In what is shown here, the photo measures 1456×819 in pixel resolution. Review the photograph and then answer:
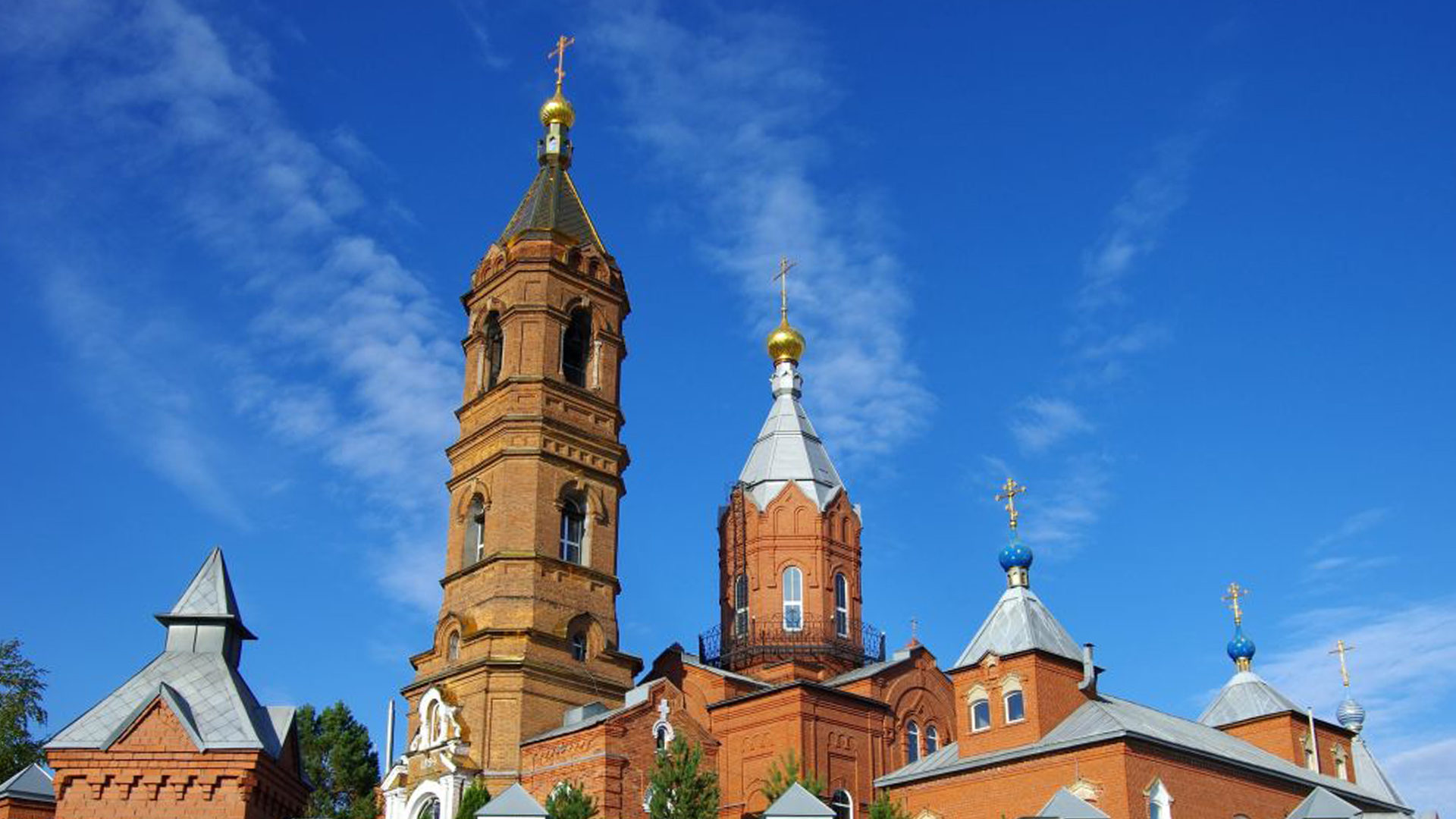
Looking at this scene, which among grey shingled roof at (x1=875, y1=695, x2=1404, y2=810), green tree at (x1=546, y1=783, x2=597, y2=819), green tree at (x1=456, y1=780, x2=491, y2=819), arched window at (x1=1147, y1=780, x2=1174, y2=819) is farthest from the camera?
grey shingled roof at (x1=875, y1=695, x2=1404, y2=810)

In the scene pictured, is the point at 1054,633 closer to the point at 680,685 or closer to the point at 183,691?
the point at 680,685

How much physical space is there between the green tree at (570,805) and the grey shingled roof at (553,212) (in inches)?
604

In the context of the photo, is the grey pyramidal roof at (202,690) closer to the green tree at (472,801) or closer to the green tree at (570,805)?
the green tree at (472,801)

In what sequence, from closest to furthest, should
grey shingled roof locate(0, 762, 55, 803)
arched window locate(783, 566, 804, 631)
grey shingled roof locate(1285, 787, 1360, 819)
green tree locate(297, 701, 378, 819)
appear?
grey shingled roof locate(1285, 787, 1360, 819)
grey shingled roof locate(0, 762, 55, 803)
arched window locate(783, 566, 804, 631)
green tree locate(297, 701, 378, 819)

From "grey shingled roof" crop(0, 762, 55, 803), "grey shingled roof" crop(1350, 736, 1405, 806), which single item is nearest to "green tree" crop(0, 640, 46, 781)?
"grey shingled roof" crop(0, 762, 55, 803)

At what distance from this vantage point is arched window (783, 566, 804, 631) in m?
36.4

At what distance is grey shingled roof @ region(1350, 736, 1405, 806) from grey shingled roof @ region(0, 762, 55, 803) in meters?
28.0

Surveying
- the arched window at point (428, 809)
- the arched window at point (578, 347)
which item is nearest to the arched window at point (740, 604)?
the arched window at point (578, 347)

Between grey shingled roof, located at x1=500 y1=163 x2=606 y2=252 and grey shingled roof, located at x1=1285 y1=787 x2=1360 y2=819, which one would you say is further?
grey shingled roof, located at x1=500 y1=163 x2=606 y2=252

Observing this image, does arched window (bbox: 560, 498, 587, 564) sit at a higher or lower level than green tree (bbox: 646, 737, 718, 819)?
higher

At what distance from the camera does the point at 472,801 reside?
1012 inches

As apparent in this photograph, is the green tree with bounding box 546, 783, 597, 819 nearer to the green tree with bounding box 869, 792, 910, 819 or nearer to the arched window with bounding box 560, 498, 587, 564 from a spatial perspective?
the green tree with bounding box 869, 792, 910, 819

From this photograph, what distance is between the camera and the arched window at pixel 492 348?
35.5m

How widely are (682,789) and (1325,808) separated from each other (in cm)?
1008
